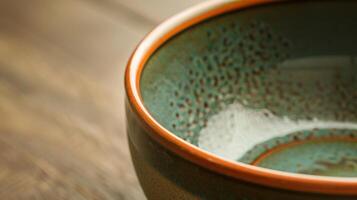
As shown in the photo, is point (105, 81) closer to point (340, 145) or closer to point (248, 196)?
point (340, 145)

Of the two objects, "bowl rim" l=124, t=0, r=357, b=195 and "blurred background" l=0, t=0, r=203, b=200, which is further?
"blurred background" l=0, t=0, r=203, b=200

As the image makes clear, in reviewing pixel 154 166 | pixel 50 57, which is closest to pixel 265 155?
pixel 154 166

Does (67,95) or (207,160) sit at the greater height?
(207,160)

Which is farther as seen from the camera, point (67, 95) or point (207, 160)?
point (67, 95)

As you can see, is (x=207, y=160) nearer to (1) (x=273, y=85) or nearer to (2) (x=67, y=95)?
(1) (x=273, y=85)

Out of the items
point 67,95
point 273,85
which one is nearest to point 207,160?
point 273,85

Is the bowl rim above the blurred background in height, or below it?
above
